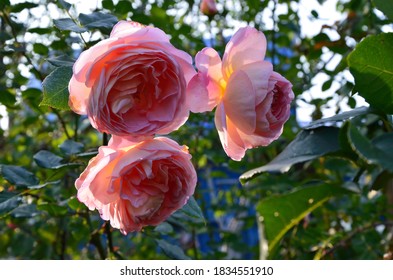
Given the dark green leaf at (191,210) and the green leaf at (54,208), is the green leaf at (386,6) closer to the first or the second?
the dark green leaf at (191,210)

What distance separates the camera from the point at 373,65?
2.11 feet

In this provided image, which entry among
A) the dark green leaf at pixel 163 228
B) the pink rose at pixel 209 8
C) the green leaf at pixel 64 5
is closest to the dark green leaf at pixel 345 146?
the green leaf at pixel 64 5

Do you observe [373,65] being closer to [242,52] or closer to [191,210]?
[242,52]

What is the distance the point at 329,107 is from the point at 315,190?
1139mm

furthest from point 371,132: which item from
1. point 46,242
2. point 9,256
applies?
point 9,256

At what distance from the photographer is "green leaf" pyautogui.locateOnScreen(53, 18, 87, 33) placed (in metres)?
0.80

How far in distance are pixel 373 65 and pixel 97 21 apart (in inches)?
17.8

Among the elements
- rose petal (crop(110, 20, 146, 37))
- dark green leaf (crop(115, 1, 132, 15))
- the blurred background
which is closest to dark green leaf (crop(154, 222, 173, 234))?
the blurred background

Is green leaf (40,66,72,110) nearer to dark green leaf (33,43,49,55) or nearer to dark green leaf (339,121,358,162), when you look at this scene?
dark green leaf (339,121,358,162)

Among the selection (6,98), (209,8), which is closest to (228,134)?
(6,98)

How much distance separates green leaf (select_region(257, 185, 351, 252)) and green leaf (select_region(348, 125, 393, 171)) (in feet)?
0.33

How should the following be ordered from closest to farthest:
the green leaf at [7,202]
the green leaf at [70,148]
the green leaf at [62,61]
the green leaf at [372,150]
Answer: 1. the green leaf at [372,150]
2. the green leaf at [62,61]
3. the green leaf at [7,202]
4. the green leaf at [70,148]

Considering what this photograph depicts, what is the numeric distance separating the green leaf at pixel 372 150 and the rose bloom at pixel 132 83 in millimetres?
215

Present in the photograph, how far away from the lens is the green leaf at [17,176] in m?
0.95
